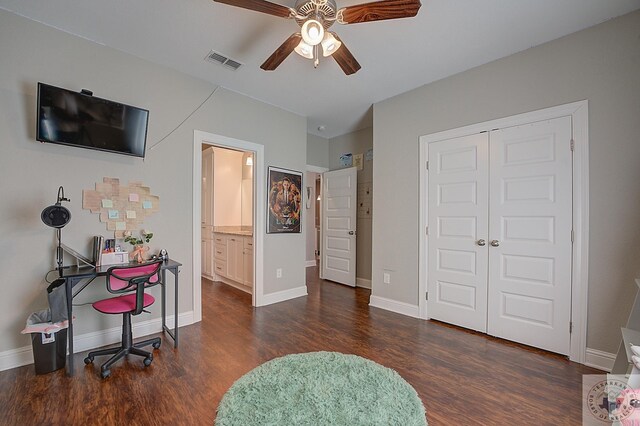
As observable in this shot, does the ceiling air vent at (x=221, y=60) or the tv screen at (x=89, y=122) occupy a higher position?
the ceiling air vent at (x=221, y=60)

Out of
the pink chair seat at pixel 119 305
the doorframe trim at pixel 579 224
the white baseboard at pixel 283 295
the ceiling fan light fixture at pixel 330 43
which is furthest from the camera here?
the white baseboard at pixel 283 295

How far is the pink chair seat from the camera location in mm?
2057

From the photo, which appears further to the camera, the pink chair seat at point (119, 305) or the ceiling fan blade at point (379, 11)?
the pink chair seat at point (119, 305)

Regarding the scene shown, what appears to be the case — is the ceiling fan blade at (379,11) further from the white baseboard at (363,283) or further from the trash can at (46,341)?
the white baseboard at (363,283)

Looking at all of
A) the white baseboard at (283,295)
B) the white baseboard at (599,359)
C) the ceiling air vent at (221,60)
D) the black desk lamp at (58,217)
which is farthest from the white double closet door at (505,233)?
the black desk lamp at (58,217)

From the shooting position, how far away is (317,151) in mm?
5227

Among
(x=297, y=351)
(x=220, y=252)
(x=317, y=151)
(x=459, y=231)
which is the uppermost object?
(x=317, y=151)

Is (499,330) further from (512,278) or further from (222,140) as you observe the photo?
(222,140)

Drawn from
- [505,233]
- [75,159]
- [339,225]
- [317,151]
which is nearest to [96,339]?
[75,159]

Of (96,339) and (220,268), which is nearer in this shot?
(96,339)

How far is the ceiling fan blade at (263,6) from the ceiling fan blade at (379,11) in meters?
0.37

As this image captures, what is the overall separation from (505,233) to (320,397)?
2.45 metres

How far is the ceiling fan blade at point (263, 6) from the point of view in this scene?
65.4 inches

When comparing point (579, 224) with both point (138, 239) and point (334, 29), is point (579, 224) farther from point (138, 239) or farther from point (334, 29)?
point (138, 239)
